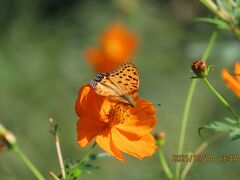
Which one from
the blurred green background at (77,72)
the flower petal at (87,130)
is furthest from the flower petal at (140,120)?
the blurred green background at (77,72)

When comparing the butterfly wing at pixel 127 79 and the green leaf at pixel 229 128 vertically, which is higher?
the butterfly wing at pixel 127 79

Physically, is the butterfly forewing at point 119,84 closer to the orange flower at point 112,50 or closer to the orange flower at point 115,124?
the orange flower at point 115,124

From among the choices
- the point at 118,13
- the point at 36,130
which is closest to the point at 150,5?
the point at 118,13

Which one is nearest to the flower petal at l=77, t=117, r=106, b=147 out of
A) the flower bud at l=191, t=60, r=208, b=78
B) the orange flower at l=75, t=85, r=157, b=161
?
the orange flower at l=75, t=85, r=157, b=161

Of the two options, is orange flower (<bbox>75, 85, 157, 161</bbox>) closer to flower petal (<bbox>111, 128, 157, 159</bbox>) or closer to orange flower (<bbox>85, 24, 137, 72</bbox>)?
flower petal (<bbox>111, 128, 157, 159</bbox>)

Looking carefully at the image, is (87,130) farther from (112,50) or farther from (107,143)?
(112,50)
